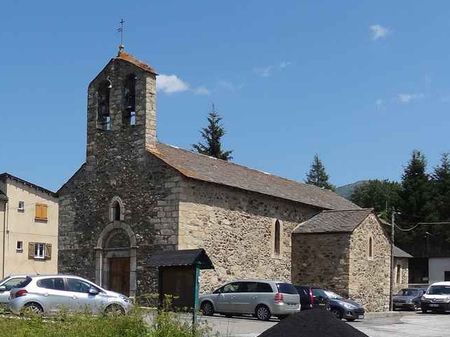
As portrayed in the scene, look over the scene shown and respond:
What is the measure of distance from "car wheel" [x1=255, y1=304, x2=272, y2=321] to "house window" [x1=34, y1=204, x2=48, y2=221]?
2961cm

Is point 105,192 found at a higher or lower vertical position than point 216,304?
higher

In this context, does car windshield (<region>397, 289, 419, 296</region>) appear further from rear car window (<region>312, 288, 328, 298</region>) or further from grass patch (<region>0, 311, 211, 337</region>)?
grass patch (<region>0, 311, 211, 337</region>)

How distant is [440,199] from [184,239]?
47541 millimetres

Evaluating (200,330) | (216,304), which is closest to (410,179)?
(216,304)

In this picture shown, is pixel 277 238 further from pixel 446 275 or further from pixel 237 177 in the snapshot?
pixel 446 275

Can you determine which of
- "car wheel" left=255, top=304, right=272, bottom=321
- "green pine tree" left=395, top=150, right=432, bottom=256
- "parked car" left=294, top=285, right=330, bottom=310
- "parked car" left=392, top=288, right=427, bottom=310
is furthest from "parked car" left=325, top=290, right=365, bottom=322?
"green pine tree" left=395, top=150, right=432, bottom=256

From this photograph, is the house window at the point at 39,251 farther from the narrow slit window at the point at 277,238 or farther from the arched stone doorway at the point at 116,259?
the narrow slit window at the point at 277,238

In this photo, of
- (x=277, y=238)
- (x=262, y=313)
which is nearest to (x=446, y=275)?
(x=277, y=238)

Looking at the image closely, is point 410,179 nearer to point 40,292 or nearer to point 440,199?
point 440,199

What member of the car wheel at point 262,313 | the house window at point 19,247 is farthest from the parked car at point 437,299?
the house window at point 19,247

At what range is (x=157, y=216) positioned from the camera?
30.3 meters

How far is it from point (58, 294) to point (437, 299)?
76.6 ft

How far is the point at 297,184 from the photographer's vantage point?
147 feet

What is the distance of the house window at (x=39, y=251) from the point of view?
50.1 meters
